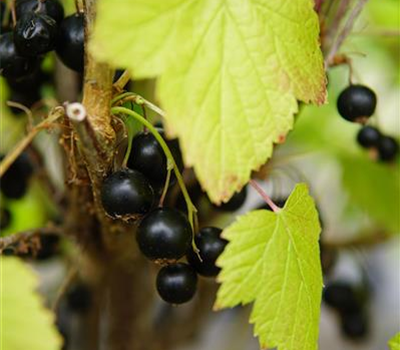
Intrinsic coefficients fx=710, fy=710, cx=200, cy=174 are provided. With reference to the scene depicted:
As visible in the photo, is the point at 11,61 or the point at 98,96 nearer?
the point at 98,96

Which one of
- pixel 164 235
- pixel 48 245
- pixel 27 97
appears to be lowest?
pixel 48 245

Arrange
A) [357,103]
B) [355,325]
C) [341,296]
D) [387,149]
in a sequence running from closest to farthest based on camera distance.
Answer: [357,103] < [387,149] < [341,296] < [355,325]

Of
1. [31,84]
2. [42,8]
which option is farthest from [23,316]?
[31,84]

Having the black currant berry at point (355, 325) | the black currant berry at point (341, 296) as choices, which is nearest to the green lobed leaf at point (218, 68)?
the black currant berry at point (341, 296)

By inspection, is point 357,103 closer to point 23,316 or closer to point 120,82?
point 120,82

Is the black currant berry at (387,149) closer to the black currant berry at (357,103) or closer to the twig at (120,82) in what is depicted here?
the black currant berry at (357,103)

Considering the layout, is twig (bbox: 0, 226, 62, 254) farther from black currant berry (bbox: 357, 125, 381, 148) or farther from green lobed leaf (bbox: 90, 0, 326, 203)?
black currant berry (bbox: 357, 125, 381, 148)

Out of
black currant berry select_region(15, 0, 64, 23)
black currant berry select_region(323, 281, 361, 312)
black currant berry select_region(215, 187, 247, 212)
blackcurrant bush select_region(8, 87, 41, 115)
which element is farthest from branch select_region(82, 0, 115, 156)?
black currant berry select_region(323, 281, 361, 312)
